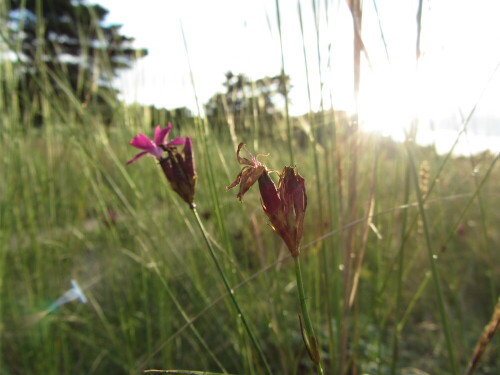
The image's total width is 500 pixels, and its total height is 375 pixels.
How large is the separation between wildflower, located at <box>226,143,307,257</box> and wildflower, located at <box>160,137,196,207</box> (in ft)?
0.42

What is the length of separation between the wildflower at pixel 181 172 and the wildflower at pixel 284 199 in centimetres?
13

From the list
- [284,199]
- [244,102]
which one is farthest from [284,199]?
[244,102]

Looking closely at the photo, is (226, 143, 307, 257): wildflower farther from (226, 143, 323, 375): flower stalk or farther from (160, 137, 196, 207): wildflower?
(160, 137, 196, 207): wildflower

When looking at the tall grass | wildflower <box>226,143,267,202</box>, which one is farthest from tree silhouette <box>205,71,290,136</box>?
wildflower <box>226,143,267,202</box>

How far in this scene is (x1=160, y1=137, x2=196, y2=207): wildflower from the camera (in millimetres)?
425

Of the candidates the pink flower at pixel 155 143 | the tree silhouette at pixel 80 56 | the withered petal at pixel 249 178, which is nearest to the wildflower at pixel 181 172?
the pink flower at pixel 155 143

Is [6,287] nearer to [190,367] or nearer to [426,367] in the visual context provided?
[190,367]

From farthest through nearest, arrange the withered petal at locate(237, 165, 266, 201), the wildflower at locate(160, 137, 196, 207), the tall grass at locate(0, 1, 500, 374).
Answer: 1. the tall grass at locate(0, 1, 500, 374)
2. the wildflower at locate(160, 137, 196, 207)
3. the withered petal at locate(237, 165, 266, 201)

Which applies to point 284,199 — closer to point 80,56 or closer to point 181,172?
point 181,172

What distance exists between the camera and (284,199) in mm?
311

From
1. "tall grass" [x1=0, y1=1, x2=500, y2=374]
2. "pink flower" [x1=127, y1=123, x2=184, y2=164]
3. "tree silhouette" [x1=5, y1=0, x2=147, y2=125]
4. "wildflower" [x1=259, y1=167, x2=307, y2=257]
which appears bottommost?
"tall grass" [x1=0, y1=1, x2=500, y2=374]

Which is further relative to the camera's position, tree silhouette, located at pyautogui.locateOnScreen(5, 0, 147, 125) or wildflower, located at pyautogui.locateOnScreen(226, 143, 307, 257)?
tree silhouette, located at pyautogui.locateOnScreen(5, 0, 147, 125)

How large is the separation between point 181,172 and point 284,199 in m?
0.16

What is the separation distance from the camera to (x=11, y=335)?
111 cm
